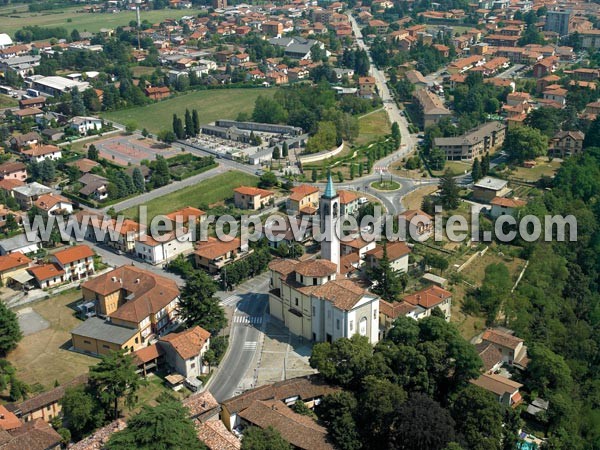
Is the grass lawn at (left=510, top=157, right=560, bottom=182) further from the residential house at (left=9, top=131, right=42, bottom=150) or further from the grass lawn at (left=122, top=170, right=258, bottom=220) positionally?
the residential house at (left=9, top=131, right=42, bottom=150)

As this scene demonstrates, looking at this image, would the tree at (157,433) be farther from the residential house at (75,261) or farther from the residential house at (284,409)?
the residential house at (75,261)

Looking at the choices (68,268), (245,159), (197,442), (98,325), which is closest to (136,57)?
(245,159)

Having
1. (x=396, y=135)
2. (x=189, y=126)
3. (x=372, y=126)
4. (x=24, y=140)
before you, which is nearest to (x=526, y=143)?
(x=396, y=135)

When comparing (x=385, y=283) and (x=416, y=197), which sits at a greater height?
(x=385, y=283)

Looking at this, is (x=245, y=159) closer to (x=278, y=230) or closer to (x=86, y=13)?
(x=278, y=230)

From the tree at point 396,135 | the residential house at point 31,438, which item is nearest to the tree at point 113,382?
the residential house at point 31,438

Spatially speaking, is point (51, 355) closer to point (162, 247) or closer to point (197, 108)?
point (162, 247)
